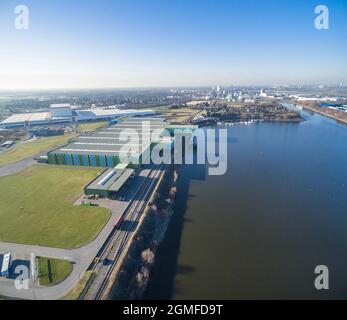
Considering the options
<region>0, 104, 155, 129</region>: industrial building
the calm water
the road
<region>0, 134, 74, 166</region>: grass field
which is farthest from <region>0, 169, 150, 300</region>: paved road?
<region>0, 104, 155, 129</region>: industrial building

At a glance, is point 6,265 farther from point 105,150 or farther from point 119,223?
point 105,150

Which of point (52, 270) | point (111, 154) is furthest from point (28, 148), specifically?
point (52, 270)

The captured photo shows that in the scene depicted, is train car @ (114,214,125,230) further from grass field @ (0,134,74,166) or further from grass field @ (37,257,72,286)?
grass field @ (0,134,74,166)

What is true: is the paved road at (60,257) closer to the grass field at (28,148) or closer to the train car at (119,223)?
the train car at (119,223)

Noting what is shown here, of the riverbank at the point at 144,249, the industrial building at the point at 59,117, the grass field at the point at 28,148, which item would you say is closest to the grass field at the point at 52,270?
the riverbank at the point at 144,249
